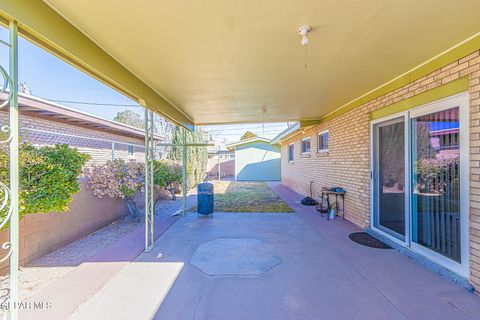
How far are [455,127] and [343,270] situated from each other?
2447mm

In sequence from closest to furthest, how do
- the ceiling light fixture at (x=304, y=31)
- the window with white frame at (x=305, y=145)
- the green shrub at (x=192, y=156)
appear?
1. the ceiling light fixture at (x=304, y=31)
2. the window with white frame at (x=305, y=145)
3. the green shrub at (x=192, y=156)

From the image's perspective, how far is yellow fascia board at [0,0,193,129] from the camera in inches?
71.2

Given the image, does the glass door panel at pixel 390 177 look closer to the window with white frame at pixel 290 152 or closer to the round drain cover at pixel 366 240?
the round drain cover at pixel 366 240

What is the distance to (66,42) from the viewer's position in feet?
7.38

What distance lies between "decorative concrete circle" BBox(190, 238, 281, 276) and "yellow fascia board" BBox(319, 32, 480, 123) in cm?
360

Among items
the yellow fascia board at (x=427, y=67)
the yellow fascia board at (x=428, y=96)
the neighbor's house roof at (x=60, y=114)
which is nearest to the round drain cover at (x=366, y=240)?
the yellow fascia board at (x=428, y=96)

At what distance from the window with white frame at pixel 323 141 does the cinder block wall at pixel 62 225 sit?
21.8 feet

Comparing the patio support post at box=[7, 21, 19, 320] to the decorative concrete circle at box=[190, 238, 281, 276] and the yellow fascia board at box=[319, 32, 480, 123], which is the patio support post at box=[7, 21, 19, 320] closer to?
the decorative concrete circle at box=[190, 238, 281, 276]

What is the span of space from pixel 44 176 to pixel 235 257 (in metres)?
3.04

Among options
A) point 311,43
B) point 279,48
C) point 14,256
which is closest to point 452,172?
point 311,43

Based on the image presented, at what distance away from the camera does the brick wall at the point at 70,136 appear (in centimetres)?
461

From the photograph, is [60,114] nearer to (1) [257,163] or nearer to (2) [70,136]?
(2) [70,136]

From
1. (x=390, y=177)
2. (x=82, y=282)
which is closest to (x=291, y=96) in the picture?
(x=390, y=177)

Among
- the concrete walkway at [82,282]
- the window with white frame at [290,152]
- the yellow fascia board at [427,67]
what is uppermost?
the yellow fascia board at [427,67]
